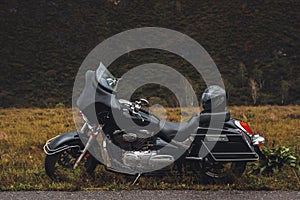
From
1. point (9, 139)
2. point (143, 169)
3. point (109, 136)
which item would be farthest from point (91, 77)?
point (9, 139)

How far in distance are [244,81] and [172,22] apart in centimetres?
1159

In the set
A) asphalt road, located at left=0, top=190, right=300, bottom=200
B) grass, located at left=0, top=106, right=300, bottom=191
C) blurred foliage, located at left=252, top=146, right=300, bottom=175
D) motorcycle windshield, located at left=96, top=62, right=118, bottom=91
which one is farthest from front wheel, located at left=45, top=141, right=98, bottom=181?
blurred foliage, located at left=252, top=146, right=300, bottom=175

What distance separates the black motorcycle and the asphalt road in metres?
0.49

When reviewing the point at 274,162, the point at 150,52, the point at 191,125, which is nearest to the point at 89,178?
the point at 191,125

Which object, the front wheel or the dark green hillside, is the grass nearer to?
the front wheel

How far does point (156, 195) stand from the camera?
6.30 meters

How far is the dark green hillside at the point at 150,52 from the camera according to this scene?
30.8 meters

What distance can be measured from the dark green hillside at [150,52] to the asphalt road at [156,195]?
22334 mm

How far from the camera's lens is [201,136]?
675 cm

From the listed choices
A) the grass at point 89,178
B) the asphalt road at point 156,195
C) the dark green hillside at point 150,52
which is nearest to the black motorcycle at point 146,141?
the grass at point 89,178

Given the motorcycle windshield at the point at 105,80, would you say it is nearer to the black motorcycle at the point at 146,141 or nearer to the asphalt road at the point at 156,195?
the black motorcycle at the point at 146,141

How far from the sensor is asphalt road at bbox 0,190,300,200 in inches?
245

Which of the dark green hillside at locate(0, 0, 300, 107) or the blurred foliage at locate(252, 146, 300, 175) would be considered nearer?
the blurred foliage at locate(252, 146, 300, 175)

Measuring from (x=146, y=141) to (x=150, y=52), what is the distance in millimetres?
29779
